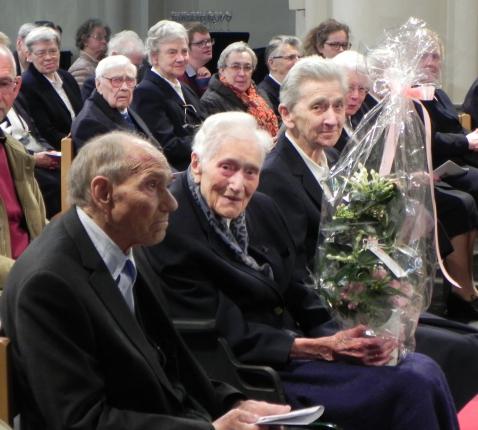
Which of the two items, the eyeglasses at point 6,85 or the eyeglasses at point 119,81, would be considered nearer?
the eyeglasses at point 6,85

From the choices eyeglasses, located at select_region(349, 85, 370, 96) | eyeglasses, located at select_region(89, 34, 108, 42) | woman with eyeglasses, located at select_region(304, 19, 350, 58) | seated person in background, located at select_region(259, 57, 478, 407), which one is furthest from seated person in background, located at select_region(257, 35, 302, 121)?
seated person in background, located at select_region(259, 57, 478, 407)

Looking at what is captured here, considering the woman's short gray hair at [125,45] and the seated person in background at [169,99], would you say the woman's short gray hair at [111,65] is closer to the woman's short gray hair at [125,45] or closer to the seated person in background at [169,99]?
the seated person in background at [169,99]

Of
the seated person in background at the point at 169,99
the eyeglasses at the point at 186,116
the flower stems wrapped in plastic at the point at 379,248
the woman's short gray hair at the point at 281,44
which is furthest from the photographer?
the woman's short gray hair at the point at 281,44

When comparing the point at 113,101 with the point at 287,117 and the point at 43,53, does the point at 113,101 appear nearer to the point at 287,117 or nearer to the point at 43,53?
the point at 43,53

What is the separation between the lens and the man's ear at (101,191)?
9.84 feet

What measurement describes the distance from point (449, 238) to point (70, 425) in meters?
4.34

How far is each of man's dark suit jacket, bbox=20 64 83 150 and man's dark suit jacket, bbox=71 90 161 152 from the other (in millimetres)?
822

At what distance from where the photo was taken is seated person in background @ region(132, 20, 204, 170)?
786 cm

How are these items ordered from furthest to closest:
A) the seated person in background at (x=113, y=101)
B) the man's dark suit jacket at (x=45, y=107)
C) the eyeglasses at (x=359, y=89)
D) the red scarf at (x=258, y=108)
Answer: the red scarf at (x=258, y=108)
the man's dark suit jacket at (x=45, y=107)
the seated person in background at (x=113, y=101)
the eyeglasses at (x=359, y=89)

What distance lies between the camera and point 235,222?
4020 mm

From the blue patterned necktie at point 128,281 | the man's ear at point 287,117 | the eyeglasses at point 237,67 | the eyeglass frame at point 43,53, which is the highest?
the eyeglass frame at point 43,53

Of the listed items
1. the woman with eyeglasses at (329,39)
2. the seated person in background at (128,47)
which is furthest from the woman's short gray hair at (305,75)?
the seated person in background at (128,47)

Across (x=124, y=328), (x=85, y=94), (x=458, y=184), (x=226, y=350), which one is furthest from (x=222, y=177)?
(x=85, y=94)

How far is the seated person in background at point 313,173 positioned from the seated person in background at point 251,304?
0.45 meters
